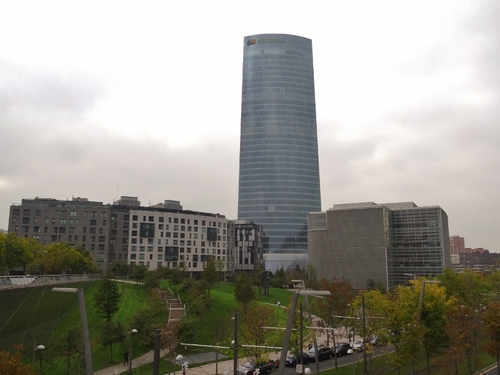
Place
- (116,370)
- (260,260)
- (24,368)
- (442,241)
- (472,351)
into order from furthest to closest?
(260,260), (442,241), (116,370), (472,351), (24,368)

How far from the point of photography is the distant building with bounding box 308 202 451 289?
125438 mm

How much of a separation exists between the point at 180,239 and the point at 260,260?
4204cm

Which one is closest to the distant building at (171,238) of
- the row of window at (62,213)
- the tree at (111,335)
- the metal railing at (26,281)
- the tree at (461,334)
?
the row of window at (62,213)

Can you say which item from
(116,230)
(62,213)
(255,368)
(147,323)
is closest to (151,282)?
(147,323)

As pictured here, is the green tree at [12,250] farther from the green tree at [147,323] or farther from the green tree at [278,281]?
the green tree at [278,281]

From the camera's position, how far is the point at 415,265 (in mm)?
126688

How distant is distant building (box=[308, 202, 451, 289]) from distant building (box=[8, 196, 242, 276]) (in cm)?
3781

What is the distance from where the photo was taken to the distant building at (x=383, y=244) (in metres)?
125

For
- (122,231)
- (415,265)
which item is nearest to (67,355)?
(122,231)

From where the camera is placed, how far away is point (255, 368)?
132 ft

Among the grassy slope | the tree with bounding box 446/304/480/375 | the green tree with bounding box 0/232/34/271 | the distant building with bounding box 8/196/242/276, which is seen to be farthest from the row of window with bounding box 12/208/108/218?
the tree with bounding box 446/304/480/375

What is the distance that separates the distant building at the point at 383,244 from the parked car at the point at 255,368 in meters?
88.8

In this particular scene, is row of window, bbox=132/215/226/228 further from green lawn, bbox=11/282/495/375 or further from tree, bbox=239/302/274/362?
tree, bbox=239/302/274/362

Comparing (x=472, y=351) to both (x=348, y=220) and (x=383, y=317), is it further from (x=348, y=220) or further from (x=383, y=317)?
(x=348, y=220)
